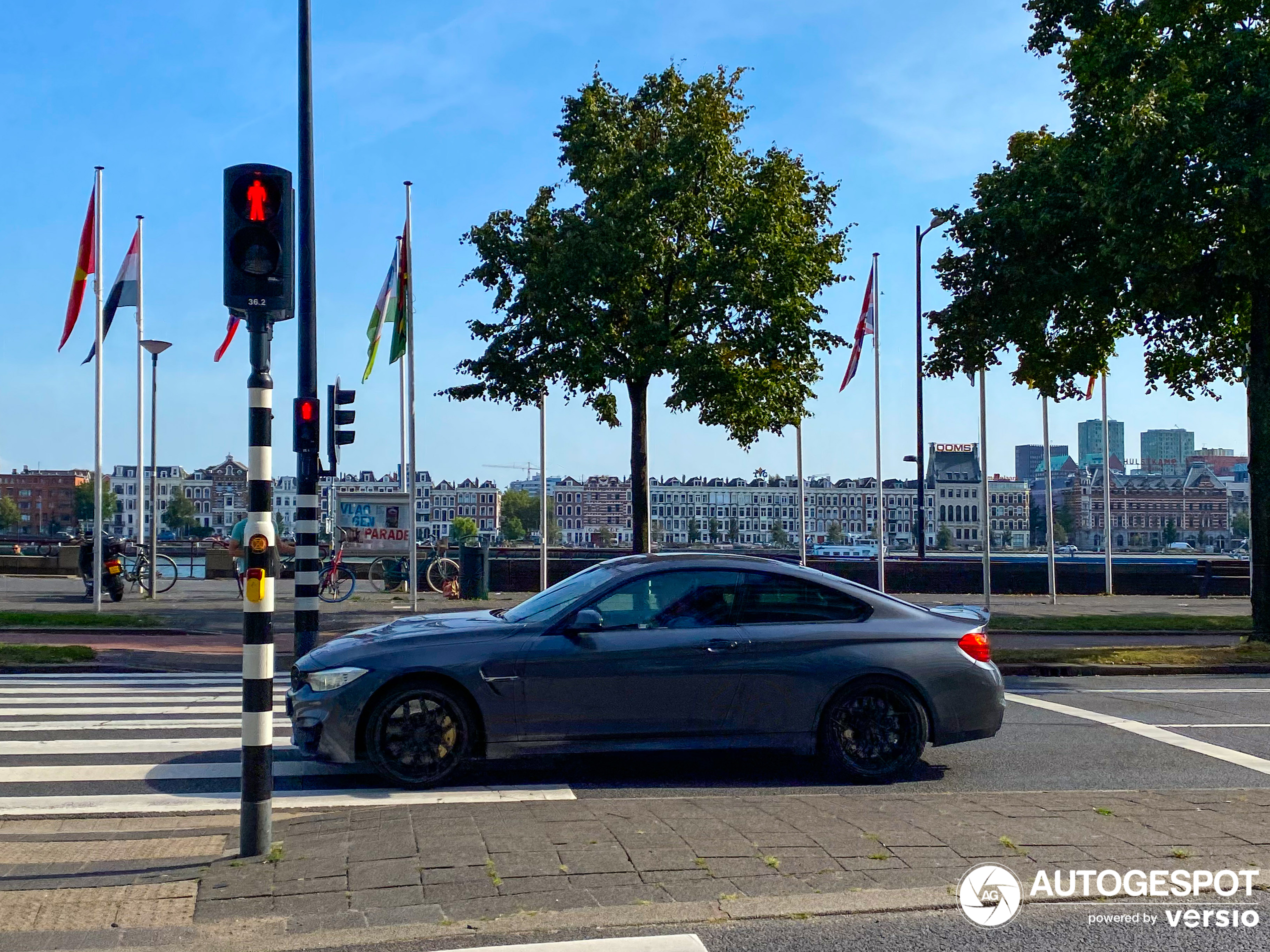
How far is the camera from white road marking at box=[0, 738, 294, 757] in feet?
28.0

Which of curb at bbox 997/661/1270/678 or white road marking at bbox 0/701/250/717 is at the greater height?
white road marking at bbox 0/701/250/717

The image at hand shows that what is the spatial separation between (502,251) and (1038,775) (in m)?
15.9

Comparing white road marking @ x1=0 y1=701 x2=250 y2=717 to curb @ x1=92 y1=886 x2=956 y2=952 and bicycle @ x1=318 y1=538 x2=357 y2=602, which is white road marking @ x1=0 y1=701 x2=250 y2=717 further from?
bicycle @ x1=318 y1=538 x2=357 y2=602

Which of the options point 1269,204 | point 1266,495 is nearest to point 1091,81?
point 1269,204

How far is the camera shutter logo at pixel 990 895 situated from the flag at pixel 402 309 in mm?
19346

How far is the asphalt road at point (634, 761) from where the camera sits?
7516mm

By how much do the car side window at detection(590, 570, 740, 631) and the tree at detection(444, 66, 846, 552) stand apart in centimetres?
1278

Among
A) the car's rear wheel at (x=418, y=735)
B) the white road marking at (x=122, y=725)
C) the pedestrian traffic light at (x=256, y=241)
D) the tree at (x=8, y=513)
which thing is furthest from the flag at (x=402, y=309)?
the tree at (x=8, y=513)

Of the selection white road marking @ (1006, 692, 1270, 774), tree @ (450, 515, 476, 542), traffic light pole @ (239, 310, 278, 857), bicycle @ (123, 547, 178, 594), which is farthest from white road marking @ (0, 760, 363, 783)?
tree @ (450, 515, 476, 542)

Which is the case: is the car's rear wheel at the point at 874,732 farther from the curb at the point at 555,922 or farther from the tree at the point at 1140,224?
the tree at the point at 1140,224

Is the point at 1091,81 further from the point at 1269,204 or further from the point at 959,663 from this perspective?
the point at 959,663

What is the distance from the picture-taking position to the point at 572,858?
17.8ft

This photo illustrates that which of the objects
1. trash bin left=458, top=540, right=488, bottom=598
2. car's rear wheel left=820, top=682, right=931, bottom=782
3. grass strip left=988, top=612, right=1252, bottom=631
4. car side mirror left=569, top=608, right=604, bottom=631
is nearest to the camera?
car side mirror left=569, top=608, right=604, bottom=631

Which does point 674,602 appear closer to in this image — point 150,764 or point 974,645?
point 974,645
